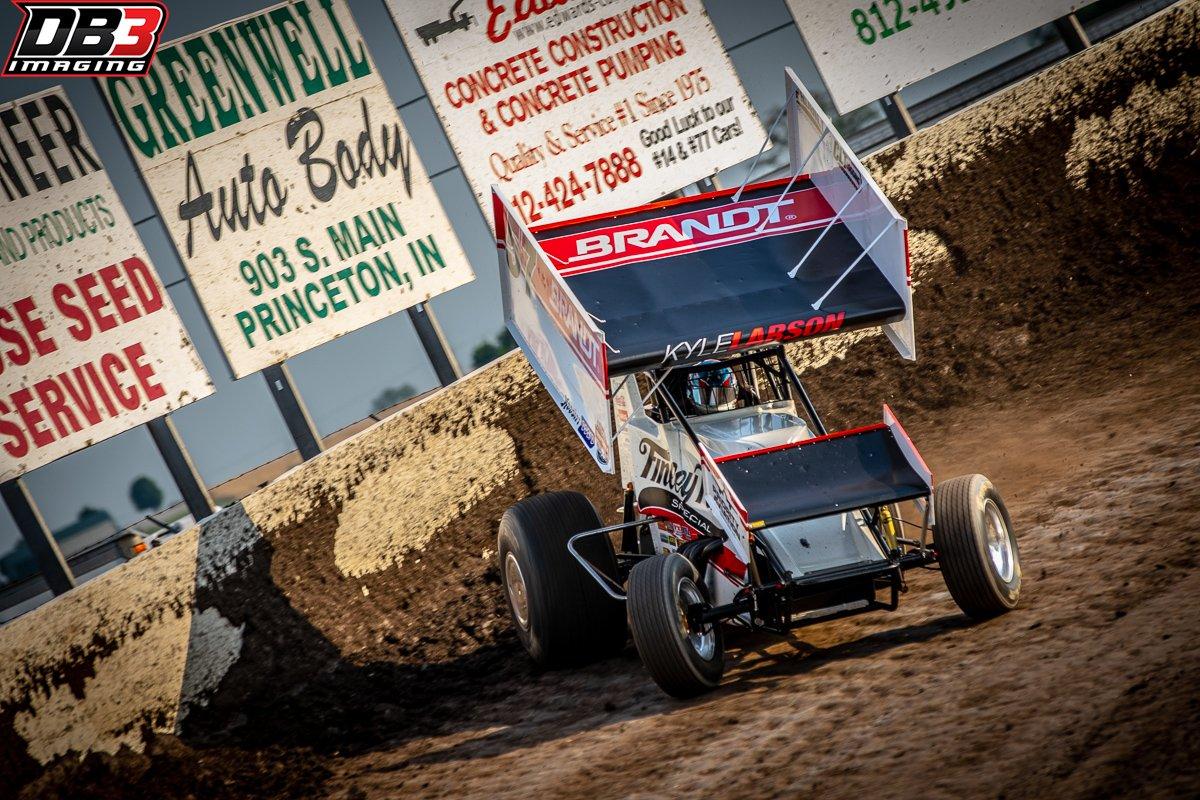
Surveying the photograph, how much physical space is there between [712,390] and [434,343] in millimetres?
5213

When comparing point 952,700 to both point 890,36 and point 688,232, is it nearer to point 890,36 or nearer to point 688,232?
point 688,232

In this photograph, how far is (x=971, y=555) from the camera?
5.47m

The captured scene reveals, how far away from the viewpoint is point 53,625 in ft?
27.6

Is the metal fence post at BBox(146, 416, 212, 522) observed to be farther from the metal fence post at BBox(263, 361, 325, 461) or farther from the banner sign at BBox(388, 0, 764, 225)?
the banner sign at BBox(388, 0, 764, 225)

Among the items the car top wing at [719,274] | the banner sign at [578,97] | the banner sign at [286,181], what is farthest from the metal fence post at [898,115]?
the car top wing at [719,274]

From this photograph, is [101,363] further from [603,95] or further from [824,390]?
[824,390]

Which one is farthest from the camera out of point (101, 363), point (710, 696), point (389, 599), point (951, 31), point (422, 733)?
point (951, 31)

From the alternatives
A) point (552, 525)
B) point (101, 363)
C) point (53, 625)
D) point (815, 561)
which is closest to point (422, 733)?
point (552, 525)

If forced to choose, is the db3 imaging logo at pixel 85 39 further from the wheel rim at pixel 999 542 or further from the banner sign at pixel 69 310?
the wheel rim at pixel 999 542

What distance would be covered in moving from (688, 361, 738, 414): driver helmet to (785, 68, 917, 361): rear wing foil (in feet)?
3.33

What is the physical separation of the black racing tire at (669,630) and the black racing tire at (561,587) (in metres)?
1.58

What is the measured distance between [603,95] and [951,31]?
460cm

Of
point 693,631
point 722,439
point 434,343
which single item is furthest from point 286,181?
point 693,631

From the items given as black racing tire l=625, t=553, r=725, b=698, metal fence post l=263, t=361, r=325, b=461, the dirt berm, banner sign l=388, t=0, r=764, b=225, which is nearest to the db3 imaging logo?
banner sign l=388, t=0, r=764, b=225
